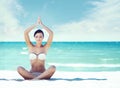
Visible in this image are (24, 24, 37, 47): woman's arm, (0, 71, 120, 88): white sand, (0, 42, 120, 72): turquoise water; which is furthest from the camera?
(0, 42, 120, 72): turquoise water

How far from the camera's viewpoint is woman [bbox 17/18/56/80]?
459 cm

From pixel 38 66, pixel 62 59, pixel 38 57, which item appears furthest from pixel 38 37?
pixel 62 59

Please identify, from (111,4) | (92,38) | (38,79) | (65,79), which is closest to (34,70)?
(38,79)

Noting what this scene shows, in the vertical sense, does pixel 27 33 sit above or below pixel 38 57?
above

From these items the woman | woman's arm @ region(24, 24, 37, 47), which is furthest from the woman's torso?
woman's arm @ region(24, 24, 37, 47)

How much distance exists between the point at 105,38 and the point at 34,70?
44.9 inches

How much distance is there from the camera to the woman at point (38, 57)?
459 centimetres

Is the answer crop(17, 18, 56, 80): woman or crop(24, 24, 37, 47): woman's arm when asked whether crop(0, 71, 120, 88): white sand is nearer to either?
crop(17, 18, 56, 80): woman

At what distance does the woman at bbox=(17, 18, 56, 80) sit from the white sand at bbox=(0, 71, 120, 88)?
93mm
